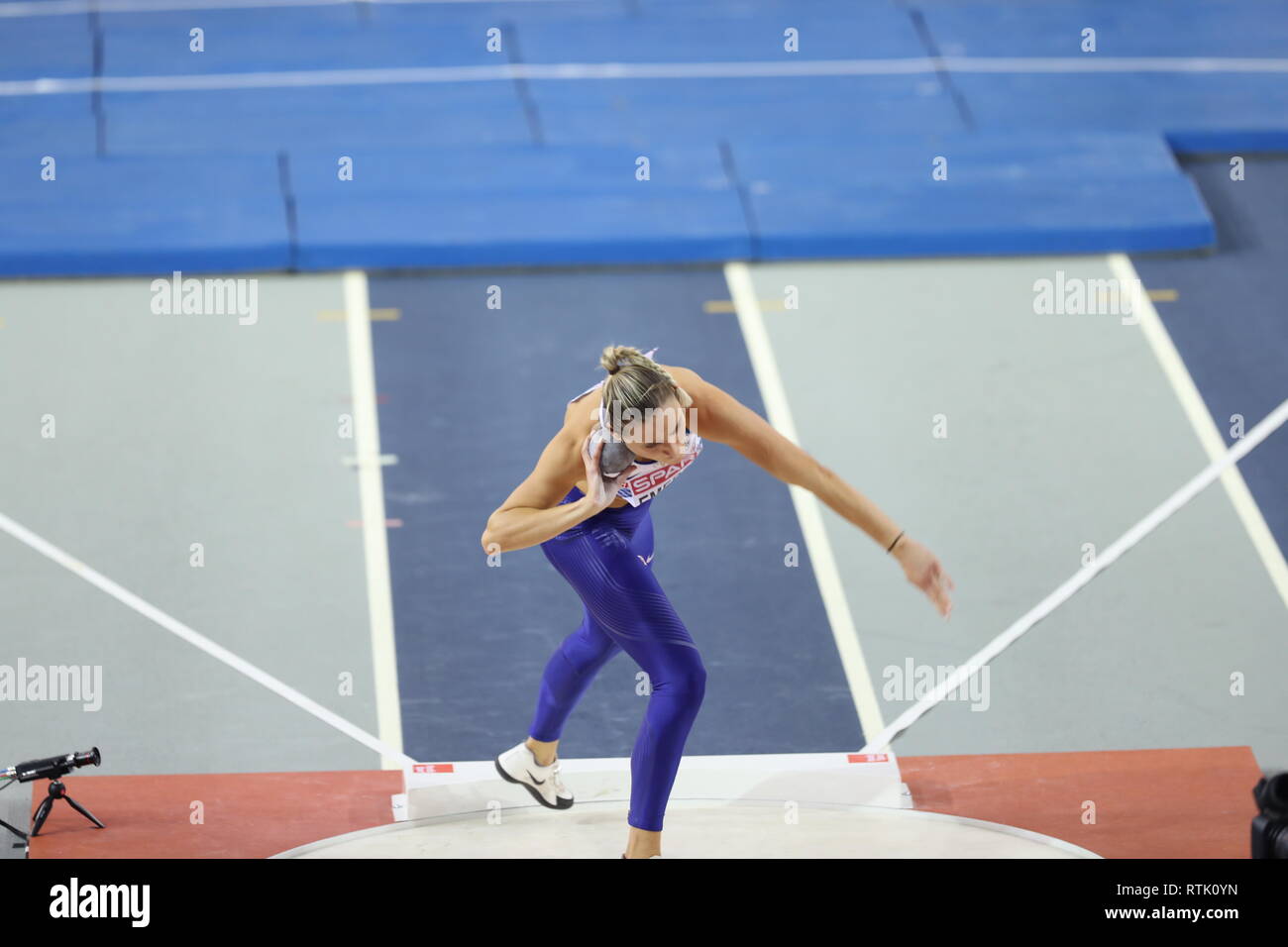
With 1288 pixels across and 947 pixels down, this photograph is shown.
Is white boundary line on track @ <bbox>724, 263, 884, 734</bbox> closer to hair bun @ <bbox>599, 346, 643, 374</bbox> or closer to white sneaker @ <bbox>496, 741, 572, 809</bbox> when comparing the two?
white sneaker @ <bbox>496, 741, 572, 809</bbox>

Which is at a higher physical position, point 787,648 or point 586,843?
point 787,648

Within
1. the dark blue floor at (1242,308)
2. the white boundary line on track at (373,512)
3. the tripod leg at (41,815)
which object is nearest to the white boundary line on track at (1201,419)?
the dark blue floor at (1242,308)

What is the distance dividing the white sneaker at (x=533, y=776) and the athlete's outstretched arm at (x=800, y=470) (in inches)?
61.3

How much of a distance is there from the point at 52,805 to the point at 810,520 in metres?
3.72

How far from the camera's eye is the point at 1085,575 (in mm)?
8023

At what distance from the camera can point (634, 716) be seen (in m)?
7.18

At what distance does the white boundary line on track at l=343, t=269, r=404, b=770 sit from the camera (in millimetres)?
7184

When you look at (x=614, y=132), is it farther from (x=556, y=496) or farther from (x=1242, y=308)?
(x=556, y=496)

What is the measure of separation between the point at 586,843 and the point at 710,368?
3972mm

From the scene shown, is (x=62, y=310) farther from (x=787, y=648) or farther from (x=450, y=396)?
(x=787, y=648)

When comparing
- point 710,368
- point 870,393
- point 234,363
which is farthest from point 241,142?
point 870,393

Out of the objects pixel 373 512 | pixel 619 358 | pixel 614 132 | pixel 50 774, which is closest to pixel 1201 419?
pixel 373 512

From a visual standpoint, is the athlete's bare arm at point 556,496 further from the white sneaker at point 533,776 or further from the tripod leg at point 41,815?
the tripod leg at point 41,815

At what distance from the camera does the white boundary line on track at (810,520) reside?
735 cm
